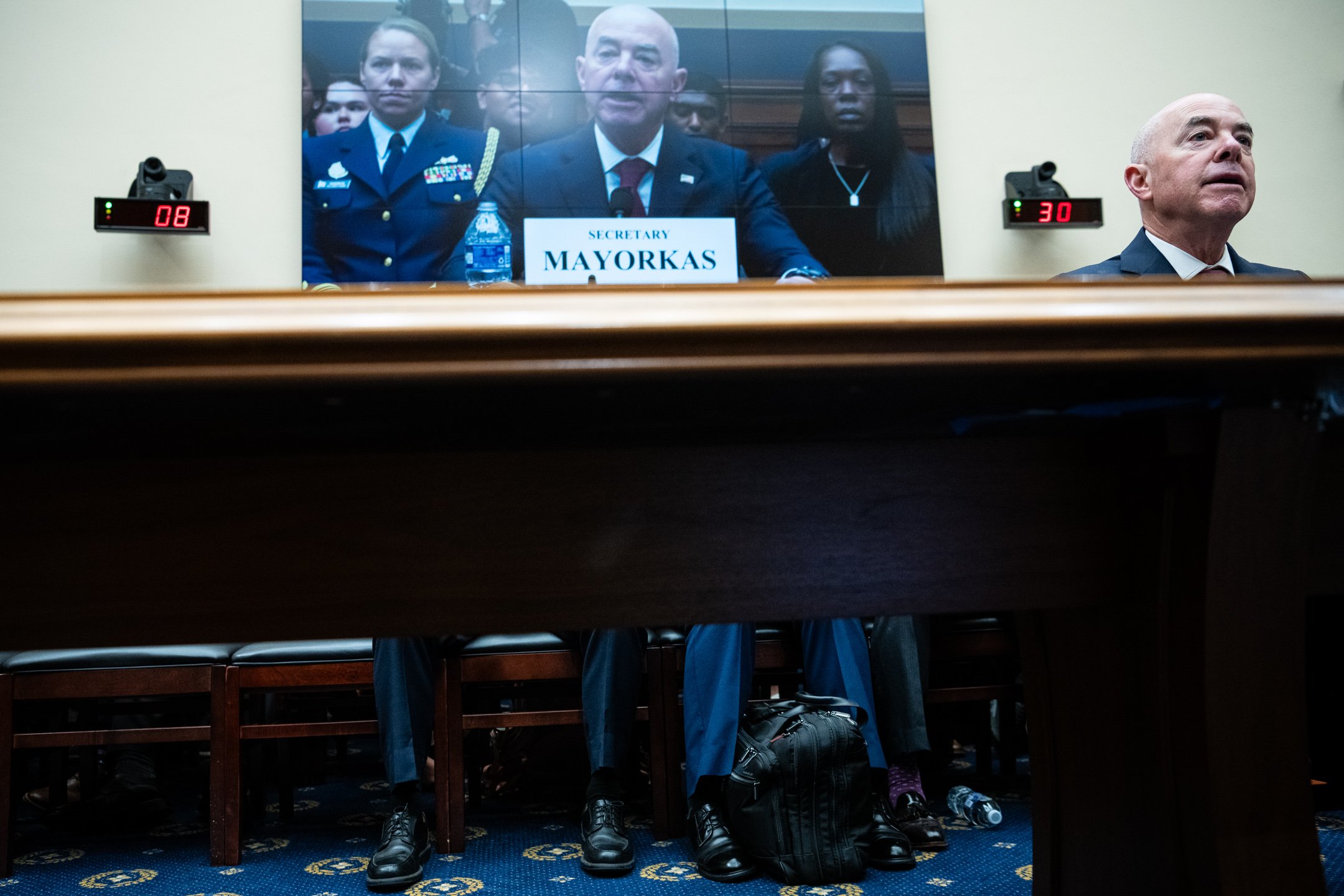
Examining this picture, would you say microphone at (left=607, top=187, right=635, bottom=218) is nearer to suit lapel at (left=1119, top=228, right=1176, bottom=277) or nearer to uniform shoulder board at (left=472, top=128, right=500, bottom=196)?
uniform shoulder board at (left=472, top=128, right=500, bottom=196)

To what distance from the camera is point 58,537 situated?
529mm

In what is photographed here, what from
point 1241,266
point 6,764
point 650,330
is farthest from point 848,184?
point 650,330

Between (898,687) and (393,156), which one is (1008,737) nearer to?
(898,687)

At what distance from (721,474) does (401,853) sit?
1296 millimetres

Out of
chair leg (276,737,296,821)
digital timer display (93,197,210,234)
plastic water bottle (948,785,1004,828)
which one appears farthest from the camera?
digital timer display (93,197,210,234)

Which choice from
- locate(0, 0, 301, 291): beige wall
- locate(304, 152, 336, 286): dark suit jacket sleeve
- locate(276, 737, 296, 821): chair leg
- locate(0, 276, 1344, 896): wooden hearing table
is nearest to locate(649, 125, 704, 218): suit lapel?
locate(304, 152, 336, 286): dark suit jacket sleeve

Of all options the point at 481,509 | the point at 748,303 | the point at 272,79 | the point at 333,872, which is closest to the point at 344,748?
the point at 333,872

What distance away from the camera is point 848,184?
3.21 meters

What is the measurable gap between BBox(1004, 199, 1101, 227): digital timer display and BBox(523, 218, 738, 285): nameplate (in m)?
0.95

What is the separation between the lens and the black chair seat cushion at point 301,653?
1770 millimetres

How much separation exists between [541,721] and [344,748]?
1.60 meters

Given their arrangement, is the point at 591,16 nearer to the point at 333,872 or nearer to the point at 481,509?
the point at 333,872

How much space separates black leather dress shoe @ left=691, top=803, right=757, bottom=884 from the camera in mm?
1594

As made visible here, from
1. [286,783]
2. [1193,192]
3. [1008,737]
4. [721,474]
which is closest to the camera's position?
[721,474]
